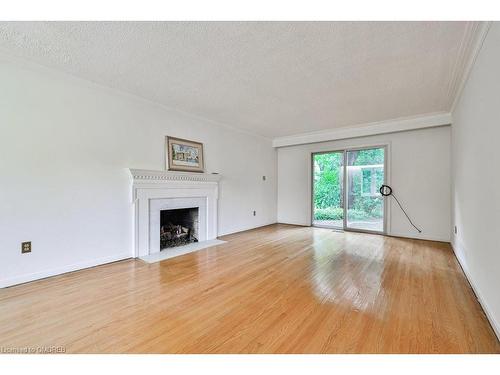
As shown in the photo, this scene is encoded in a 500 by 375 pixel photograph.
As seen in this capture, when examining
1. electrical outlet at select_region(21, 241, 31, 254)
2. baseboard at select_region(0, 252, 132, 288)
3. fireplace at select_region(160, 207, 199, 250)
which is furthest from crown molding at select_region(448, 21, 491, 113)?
electrical outlet at select_region(21, 241, 31, 254)

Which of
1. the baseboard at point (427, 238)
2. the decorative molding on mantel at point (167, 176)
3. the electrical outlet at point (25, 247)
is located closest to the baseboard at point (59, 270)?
the electrical outlet at point (25, 247)

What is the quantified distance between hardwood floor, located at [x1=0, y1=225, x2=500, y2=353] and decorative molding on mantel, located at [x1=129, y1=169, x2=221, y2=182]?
1191mm

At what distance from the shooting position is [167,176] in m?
3.56

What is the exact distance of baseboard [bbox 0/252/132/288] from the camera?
2285 mm

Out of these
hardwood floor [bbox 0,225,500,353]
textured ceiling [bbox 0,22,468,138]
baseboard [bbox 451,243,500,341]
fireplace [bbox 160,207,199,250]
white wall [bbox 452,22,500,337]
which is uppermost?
textured ceiling [bbox 0,22,468,138]

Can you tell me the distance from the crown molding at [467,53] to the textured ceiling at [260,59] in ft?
0.13

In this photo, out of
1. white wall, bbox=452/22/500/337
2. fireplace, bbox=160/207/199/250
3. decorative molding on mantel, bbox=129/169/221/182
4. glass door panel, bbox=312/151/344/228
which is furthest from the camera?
glass door panel, bbox=312/151/344/228

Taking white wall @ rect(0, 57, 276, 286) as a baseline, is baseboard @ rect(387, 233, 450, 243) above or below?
below

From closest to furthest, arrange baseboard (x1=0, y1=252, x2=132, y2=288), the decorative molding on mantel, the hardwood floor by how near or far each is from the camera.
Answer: the hardwood floor
baseboard (x1=0, y1=252, x2=132, y2=288)
the decorative molding on mantel

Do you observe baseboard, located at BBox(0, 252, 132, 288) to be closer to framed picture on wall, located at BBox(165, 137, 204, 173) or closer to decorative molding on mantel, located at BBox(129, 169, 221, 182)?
decorative molding on mantel, located at BBox(129, 169, 221, 182)

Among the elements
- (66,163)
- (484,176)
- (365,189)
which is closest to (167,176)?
(66,163)

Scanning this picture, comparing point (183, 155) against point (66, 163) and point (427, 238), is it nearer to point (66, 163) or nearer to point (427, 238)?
point (66, 163)
